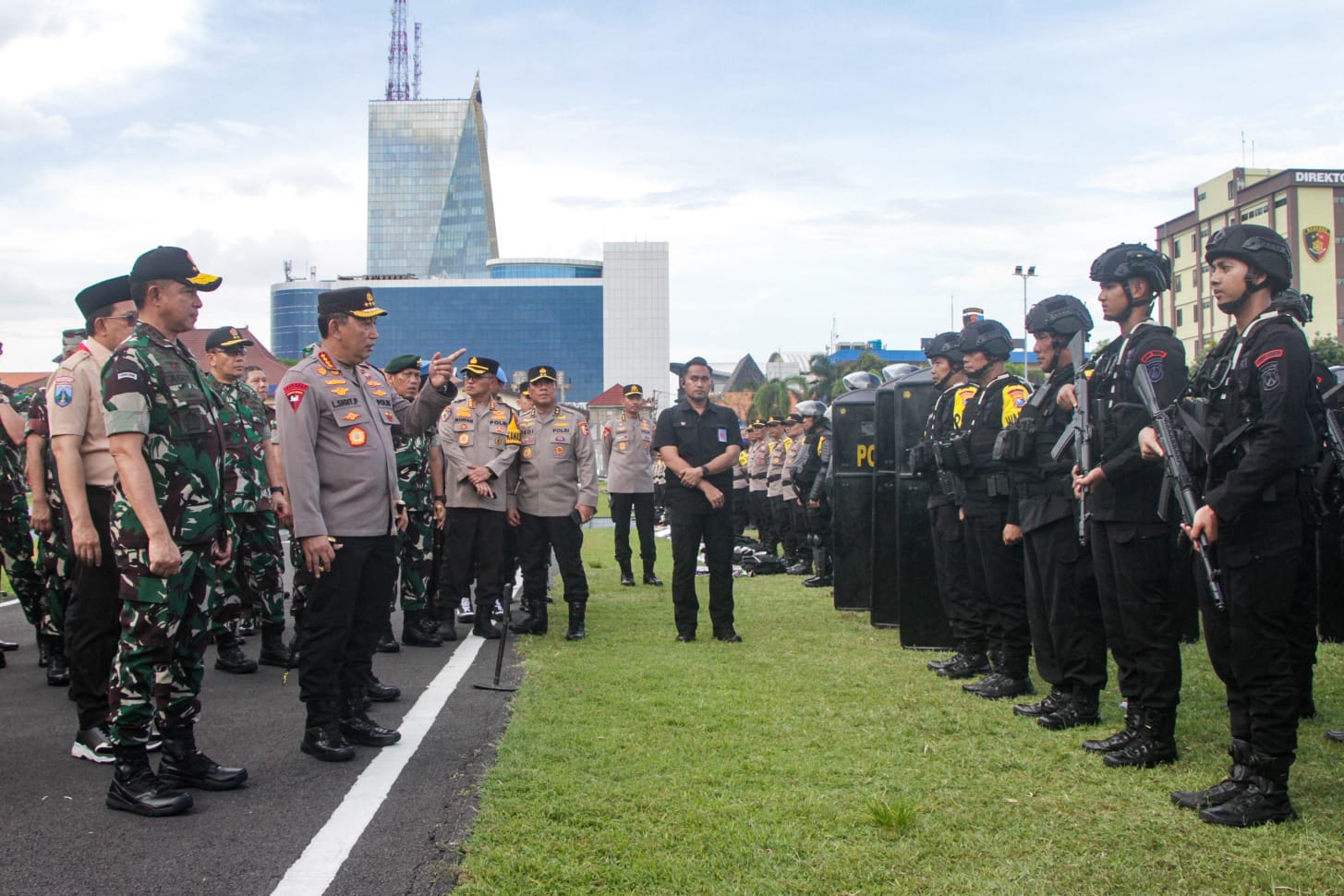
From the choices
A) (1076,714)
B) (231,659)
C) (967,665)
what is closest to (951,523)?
(967,665)

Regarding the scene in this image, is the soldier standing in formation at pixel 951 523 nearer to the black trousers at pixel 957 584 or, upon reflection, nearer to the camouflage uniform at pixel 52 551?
the black trousers at pixel 957 584

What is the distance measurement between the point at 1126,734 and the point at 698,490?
4.50 m

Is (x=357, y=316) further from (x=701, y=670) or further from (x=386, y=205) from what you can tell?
(x=386, y=205)

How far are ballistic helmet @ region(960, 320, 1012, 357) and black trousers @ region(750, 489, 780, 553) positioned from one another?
37.8 ft

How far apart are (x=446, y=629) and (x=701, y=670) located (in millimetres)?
2717

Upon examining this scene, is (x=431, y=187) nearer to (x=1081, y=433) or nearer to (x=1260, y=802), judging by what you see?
(x=1081, y=433)

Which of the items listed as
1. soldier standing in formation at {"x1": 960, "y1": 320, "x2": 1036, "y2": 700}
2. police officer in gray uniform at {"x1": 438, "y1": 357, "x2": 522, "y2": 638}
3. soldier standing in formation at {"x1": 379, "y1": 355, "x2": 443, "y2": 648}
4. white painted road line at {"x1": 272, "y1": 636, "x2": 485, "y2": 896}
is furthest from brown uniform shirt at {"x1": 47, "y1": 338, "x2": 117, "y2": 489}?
soldier standing in formation at {"x1": 960, "y1": 320, "x2": 1036, "y2": 700}

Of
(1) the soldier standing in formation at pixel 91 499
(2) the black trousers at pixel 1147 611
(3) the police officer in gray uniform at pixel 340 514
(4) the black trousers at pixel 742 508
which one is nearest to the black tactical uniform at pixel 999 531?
(2) the black trousers at pixel 1147 611

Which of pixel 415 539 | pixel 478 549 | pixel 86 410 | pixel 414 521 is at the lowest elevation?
pixel 478 549

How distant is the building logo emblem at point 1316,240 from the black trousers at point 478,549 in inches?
3459

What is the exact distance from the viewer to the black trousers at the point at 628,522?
14.0 meters

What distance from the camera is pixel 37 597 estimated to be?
7945 mm

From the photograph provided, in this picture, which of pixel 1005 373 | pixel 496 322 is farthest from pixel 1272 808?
pixel 496 322

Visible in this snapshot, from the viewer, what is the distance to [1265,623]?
4.42 metres
